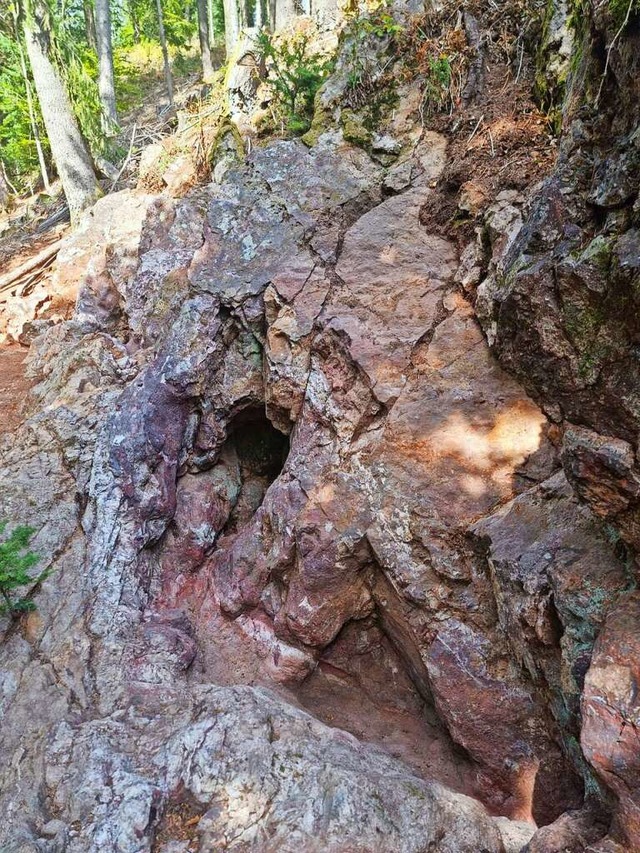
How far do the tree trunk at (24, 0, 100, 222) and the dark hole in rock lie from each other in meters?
7.86

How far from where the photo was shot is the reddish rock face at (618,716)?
2.77 metres

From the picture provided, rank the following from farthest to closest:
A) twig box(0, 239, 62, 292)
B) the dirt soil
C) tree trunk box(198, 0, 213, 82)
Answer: tree trunk box(198, 0, 213, 82) < twig box(0, 239, 62, 292) < the dirt soil

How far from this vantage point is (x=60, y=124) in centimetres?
1107

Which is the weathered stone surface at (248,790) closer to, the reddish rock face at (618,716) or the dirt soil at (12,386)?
the reddish rock face at (618,716)

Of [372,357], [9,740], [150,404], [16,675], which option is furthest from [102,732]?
[372,357]

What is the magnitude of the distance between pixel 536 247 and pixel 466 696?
366cm

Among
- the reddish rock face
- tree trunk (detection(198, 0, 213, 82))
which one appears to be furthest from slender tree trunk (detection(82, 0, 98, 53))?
the reddish rock face

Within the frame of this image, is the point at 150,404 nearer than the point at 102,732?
No

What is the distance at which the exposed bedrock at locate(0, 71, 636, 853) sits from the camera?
3557 mm

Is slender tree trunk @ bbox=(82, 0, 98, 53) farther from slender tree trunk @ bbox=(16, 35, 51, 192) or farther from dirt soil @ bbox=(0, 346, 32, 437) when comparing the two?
dirt soil @ bbox=(0, 346, 32, 437)

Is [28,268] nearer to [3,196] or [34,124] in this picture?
[34,124]

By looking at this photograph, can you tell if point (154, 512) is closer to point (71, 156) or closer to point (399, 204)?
point (399, 204)

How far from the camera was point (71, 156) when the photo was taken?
1113cm

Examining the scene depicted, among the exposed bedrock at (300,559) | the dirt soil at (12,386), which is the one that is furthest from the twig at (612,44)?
the dirt soil at (12,386)
